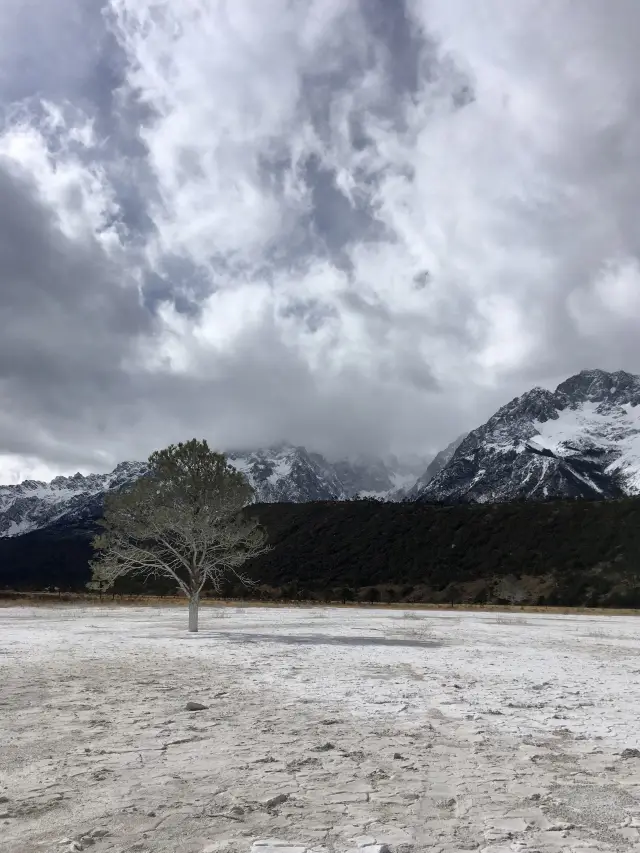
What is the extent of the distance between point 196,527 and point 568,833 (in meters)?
24.0

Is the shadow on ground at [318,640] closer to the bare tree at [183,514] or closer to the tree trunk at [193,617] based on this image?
the tree trunk at [193,617]

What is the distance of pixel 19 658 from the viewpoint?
16375 millimetres

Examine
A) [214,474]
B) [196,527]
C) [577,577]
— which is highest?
[214,474]

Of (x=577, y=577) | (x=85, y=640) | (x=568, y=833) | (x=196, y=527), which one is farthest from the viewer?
(x=577, y=577)

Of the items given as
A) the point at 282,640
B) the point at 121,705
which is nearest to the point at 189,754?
the point at 121,705

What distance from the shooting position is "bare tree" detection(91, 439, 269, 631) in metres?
27.4

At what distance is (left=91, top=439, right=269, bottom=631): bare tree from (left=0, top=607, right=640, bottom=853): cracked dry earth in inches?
481

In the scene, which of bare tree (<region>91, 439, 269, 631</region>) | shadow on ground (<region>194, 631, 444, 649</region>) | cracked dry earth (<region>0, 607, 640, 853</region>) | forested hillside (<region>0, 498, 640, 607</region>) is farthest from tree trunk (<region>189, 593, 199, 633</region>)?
forested hillside (<region>0, 498, 640, 607</region>)

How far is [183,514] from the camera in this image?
2753 centimetres

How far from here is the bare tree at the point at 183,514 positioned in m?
27.4

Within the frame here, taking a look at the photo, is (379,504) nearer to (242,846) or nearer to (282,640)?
(282,640)

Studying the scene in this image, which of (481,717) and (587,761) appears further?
(481,717)

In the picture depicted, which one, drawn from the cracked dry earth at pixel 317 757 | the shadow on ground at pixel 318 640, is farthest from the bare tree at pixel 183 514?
the cracked dry earth at pixel 317 757

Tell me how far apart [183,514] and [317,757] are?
2152 cm
